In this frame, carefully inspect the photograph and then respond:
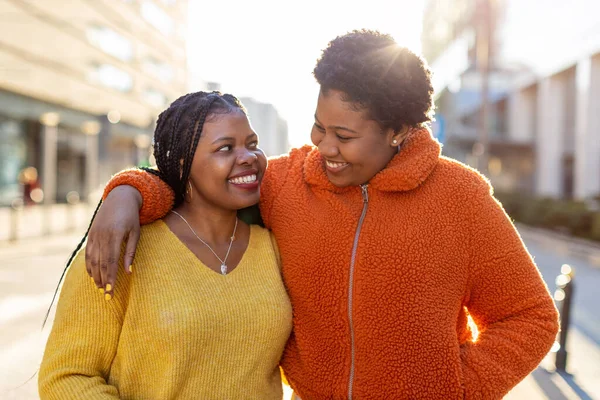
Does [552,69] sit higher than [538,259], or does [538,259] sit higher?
[552,69]

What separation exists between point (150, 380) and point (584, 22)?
72.1ft

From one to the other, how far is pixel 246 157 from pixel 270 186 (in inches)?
11.1

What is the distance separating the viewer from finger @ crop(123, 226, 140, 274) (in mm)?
1835

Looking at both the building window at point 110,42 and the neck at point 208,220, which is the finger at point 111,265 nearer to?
the neck at point 208,220

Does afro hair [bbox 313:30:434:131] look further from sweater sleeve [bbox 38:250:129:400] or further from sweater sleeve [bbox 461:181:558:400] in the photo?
sweater sleeve [bbox 38:250:129:400]

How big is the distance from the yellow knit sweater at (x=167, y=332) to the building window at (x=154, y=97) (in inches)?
1488

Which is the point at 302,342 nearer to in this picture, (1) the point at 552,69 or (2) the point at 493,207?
(2) the point at 493,207

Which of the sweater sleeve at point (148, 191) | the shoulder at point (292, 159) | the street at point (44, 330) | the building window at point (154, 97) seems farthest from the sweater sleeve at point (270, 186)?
the building window at point (154, 97)

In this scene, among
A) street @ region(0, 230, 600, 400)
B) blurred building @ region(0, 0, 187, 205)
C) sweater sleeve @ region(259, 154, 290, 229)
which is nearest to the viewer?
sweater sleeve @ region(259, 154, 290, 229)

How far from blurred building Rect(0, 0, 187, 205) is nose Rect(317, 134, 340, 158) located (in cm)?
2450

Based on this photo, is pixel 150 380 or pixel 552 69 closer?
pixel 150 380

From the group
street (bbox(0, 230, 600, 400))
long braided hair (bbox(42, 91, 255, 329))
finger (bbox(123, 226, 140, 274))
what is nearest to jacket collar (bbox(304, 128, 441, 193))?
long braided hair (bbox(42, 91, 255, 329))

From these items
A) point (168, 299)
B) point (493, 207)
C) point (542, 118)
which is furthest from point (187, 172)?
point (542, 118)

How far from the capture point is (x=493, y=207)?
2.00 meters
